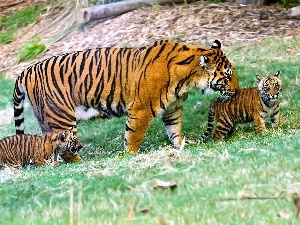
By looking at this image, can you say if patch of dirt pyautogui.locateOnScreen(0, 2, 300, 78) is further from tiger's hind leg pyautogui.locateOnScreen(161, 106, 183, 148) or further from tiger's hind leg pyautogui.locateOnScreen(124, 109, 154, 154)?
tiger's hind leg pyautogui.locateOnScreen(124, 109, 154, 154)

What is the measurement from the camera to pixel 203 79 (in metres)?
11.7

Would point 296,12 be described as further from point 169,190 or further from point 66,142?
point 169,190

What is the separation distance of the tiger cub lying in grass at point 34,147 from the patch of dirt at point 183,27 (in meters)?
6.16

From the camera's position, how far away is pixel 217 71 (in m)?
11.7

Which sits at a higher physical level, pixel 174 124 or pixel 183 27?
pixel 174 124

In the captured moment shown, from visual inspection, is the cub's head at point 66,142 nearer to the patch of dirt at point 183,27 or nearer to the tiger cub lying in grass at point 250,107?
the tiger cub lying in grass at point 250,107

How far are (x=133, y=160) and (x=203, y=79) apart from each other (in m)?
3.31

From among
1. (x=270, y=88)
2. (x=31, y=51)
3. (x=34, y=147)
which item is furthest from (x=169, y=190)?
(x=31, y=51)

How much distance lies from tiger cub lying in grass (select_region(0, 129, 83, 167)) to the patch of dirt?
6.16 m

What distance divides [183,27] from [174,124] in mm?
6249

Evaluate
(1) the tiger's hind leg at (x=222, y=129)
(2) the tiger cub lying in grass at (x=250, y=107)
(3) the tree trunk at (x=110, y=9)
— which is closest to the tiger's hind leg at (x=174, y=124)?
(2) the tiger cub lying in grass at (x=250, y=107)

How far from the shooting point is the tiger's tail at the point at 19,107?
12.0 m

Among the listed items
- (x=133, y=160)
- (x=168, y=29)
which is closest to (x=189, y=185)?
(x=133, y=160)

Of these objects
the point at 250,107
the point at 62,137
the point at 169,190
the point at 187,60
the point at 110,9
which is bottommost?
the point at 110,9
